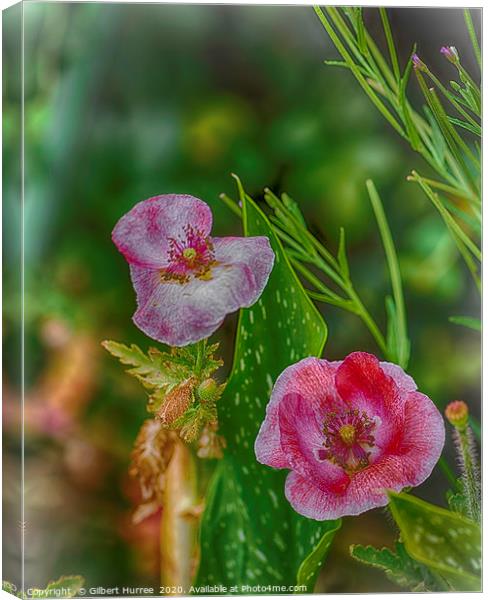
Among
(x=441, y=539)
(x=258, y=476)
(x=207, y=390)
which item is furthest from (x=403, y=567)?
(x=207, y=390)

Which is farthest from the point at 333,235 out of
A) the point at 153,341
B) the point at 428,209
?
the point at 153,341

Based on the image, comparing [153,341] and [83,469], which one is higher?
[153,341]

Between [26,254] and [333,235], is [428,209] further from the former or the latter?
[26,254]

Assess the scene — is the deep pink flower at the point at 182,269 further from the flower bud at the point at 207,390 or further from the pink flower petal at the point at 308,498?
the pink flower petal at the point at 308,498

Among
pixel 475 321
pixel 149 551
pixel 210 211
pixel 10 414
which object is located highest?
pixel 210 211

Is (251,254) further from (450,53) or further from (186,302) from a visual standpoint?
(450,53)

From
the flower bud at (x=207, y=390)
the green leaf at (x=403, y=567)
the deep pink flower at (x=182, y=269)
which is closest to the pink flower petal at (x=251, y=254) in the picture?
the deep pink flower at (x=182, y=269)
